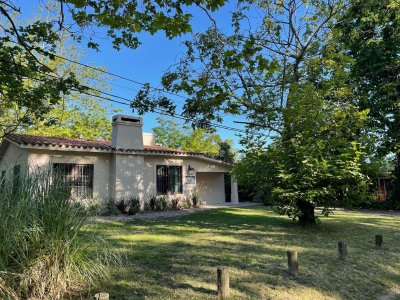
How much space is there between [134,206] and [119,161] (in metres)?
2.29

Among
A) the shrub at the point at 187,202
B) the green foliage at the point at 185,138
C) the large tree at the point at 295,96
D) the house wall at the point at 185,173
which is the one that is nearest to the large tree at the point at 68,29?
the large tree at the point at 295,96

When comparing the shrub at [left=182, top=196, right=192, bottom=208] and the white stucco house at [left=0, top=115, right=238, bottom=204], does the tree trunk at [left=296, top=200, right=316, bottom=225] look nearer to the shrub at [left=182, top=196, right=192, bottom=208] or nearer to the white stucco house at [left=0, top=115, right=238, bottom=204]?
the white stucco house at [left=0, top=115, right=238, bottom=204]

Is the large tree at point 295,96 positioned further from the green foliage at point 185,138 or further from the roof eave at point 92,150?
the green foliage at point 185,138

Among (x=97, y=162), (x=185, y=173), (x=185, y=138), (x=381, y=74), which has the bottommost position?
(x=185, y=173)

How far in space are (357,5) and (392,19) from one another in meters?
5.07

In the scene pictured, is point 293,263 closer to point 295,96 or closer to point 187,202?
point 295,96

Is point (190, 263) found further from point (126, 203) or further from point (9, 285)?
point (126, 203)

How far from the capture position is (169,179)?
58.7 ft

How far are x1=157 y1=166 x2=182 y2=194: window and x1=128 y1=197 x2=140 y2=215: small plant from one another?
6.62 ft

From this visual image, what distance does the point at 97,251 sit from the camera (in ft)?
13.7

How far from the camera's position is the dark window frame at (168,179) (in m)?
17.4

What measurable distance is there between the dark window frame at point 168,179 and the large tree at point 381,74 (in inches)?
424

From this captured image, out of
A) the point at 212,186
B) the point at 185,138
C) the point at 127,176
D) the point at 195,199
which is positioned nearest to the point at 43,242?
the point at 127,176

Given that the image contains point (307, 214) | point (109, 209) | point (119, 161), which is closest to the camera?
point (109, 209)
